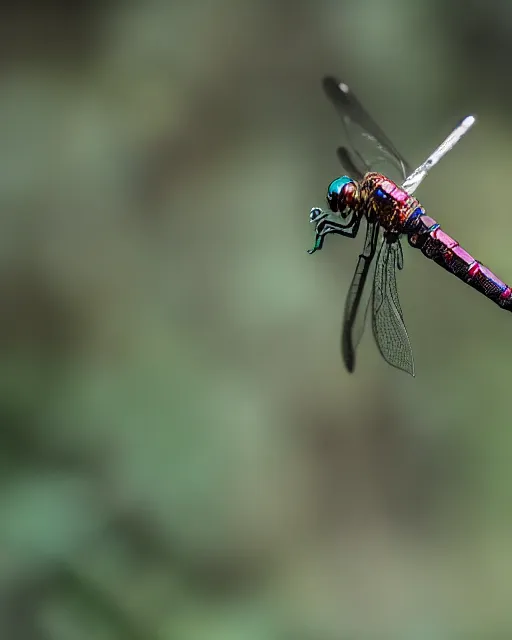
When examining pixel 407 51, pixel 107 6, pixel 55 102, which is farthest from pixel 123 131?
pixel 407 51

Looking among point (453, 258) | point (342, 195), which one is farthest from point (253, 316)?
point (342, 195)

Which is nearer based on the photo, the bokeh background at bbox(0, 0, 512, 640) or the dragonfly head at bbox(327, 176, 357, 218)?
the dragonfly head at bbox(327, 176, 357, 218)

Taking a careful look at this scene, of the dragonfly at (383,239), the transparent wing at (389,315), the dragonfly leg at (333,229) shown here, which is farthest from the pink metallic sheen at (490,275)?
the dragonfly leg at (333,229)

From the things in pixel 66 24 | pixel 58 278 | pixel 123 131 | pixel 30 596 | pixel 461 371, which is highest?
pixel 66 24

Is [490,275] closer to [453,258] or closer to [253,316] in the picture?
[453,258]

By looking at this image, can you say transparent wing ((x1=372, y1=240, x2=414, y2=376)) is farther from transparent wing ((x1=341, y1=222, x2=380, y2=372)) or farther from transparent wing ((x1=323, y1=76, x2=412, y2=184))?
transparent wing ((x1=323, y1=76, x2=412, y2=184))

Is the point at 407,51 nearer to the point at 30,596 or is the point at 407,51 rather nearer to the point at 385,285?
the point at 385,285

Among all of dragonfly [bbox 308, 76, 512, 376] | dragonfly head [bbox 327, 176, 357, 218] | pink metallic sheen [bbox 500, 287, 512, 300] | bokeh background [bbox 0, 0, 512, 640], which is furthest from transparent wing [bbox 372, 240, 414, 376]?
bokeh background [bbox 0, 0, 512, 640]

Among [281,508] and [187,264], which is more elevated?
[187,264]
